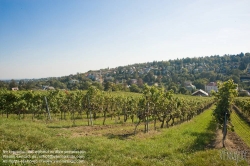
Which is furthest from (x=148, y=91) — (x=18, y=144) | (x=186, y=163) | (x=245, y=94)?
(x=245, y=94)

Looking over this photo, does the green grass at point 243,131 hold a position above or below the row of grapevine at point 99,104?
below

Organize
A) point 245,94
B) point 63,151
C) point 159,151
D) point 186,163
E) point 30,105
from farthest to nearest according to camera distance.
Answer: point 245,94, point 30,105, point 159,151, point 63,151, point 186,163

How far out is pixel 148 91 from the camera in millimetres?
24625

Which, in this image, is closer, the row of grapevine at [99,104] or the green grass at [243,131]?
the green grass at [243,131]

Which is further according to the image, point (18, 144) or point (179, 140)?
point (179, 140)

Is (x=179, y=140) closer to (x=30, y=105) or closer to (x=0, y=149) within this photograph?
(x=0, y=149)

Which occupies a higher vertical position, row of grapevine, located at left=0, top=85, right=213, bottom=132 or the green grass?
row of grapevine, located at left=0, top=85, right=213, bottom=132

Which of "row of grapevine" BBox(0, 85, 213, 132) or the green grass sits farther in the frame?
"row of grapevine" BBox(0, 85, 213, 132)

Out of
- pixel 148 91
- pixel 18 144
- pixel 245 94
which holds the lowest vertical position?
pixel 245 94

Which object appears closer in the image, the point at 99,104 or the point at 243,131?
the point at 243,131

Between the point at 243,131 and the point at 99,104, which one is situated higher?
the point at 99,104

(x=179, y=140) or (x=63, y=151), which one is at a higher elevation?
(x=63, y=151)

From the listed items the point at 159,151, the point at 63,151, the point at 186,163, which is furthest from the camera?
the point at 159,151

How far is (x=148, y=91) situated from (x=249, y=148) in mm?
12176
